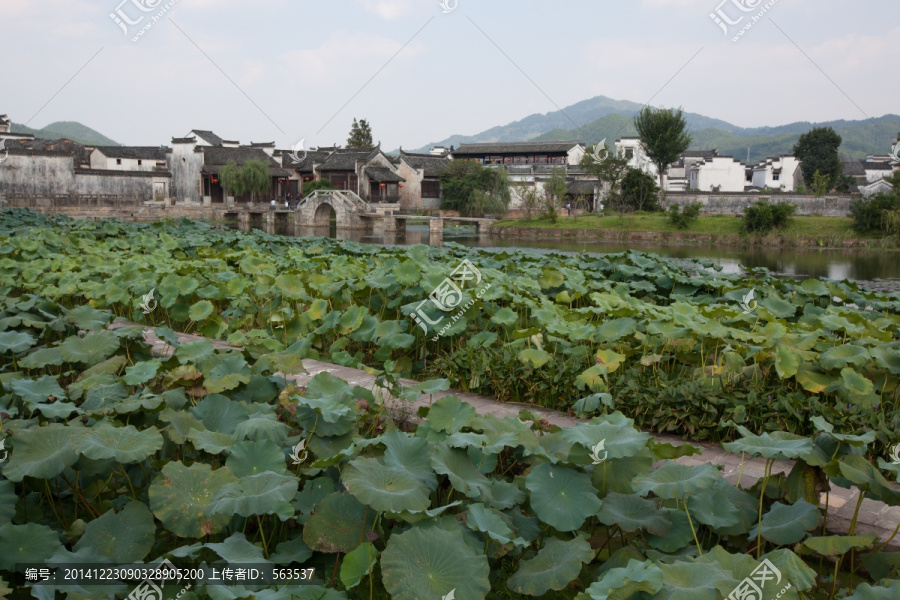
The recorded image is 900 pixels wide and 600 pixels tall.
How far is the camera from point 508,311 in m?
4.23

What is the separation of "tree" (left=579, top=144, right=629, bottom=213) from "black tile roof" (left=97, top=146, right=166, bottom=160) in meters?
22.8

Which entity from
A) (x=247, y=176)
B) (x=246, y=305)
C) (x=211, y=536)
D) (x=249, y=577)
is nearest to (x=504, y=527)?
(x=249, y=577)

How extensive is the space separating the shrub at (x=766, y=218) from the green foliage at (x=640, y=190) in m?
5.63

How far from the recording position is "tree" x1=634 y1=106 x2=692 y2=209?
29922mm

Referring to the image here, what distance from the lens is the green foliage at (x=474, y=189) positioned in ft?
107

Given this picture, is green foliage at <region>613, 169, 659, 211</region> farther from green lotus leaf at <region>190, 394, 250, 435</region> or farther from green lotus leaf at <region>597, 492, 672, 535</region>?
green lotus leaf at <region>597, 492, 672, 535</region>

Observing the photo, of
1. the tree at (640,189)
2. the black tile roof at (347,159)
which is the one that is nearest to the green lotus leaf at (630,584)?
the tree at (640,189)

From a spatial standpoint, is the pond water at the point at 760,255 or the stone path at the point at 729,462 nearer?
the stone path at the point at 729,462

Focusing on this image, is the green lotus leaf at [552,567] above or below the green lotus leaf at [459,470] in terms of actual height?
below

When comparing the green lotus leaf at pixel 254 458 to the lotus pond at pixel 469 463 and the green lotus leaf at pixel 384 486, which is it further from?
the green lotus leaf at pixel 384 486

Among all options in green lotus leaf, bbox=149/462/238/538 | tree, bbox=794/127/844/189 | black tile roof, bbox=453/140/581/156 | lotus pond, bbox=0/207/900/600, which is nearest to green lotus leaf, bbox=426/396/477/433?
lotus pond, bbox=0/207/900/600

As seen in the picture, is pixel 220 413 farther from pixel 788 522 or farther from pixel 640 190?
pixel 640 190

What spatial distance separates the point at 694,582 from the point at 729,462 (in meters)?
1.29

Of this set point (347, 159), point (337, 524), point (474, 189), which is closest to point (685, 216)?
point (474, 189)
